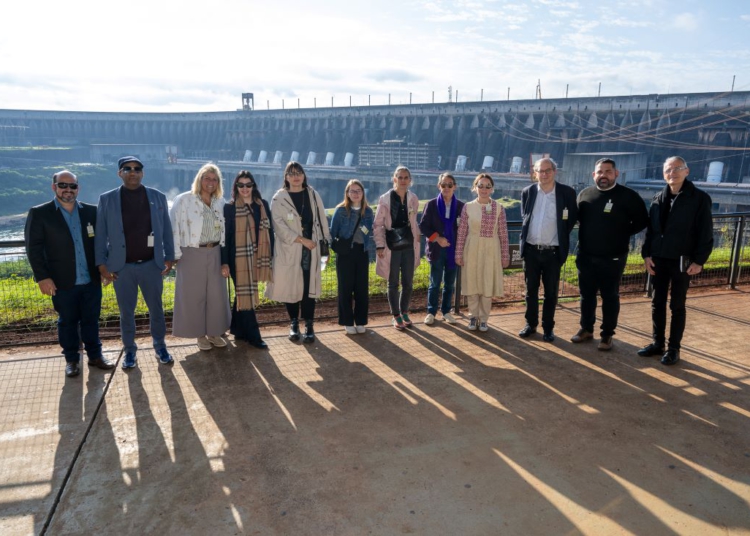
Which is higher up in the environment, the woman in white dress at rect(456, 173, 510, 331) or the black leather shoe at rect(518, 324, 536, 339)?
the woman in white dress at rect(456, 173, 510, 331)

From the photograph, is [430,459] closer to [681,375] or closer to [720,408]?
[720,408]

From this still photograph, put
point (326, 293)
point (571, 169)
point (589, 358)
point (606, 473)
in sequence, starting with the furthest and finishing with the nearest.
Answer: point (571, 169), point (326, 293), point (589, 358), point (606, 473)

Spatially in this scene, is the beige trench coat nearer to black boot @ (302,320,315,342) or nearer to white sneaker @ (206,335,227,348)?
black boot @ (302,320,315,342)

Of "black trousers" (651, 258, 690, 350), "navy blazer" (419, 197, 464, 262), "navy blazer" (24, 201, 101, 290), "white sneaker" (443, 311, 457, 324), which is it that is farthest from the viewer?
"white sneaker" (443, 311, 457, 324)

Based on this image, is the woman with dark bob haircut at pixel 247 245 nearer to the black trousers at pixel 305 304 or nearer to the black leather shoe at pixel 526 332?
the black trousers at pixel 305 304

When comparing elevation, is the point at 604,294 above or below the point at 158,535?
above

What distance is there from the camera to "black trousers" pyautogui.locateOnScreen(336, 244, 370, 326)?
4.80 m

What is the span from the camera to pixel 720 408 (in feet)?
11.6

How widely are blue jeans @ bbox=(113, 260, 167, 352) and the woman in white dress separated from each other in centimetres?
265

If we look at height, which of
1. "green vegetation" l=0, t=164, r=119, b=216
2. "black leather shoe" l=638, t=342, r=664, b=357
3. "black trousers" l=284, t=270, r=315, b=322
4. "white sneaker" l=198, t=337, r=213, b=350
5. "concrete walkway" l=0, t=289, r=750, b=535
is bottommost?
"green vegetation" l=0, t=164, r=119, b=216

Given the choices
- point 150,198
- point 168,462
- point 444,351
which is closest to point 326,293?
point 444,351

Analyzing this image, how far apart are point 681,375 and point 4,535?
4.40 meters

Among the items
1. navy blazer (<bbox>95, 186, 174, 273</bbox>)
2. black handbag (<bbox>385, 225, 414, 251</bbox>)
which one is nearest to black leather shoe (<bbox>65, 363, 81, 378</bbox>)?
navy blazer (<bbox>95, 186, 174, 273</bbox>)

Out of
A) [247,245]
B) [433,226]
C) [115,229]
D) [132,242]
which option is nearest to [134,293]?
[132,242]
